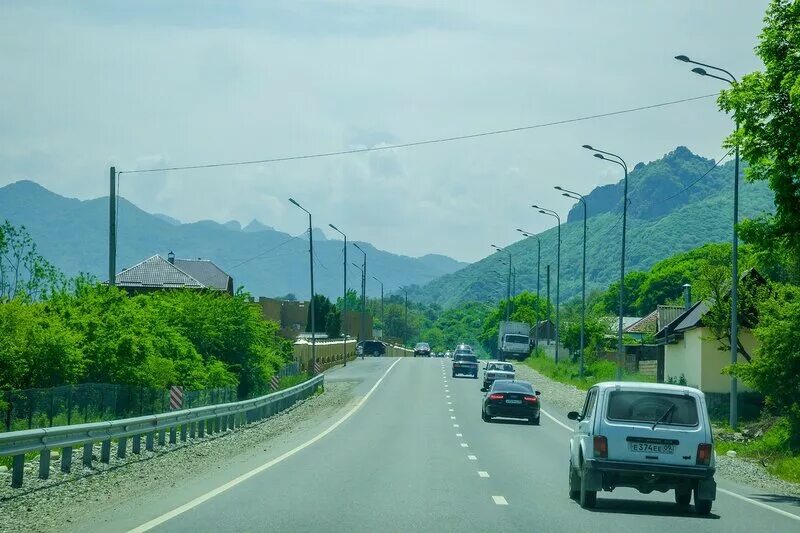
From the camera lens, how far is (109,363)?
39.8 metres

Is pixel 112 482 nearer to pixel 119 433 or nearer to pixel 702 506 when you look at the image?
pixel 119 433

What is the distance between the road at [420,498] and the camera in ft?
47.0

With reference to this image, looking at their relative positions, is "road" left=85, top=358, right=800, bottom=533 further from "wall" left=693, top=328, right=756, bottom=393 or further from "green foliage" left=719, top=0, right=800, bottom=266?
"wall" left=693, top=328, right=756, bottom=393

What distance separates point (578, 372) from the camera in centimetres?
8069

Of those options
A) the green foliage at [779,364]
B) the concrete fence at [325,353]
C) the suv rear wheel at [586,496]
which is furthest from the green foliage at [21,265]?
the suv rear wheel at [586,496]

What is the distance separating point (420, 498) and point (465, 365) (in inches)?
2729

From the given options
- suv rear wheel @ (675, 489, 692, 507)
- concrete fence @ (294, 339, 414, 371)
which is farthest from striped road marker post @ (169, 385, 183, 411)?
concrete fence @ (294, 339, 414, 371)

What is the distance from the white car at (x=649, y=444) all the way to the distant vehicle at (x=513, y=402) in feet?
82.3

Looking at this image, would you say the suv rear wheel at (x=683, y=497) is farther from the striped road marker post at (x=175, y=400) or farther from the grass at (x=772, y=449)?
the striped road marker post at (x=175, y=400)

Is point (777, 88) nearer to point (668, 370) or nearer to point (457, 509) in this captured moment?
point (457, 509)

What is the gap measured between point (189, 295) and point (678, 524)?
4499cm

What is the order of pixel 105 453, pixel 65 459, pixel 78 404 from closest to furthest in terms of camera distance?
pixel 65 459, pixel 105 453, pixel 78 404

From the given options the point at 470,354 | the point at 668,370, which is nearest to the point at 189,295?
the point at 668,370

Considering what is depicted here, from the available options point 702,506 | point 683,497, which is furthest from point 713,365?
point 702,506
